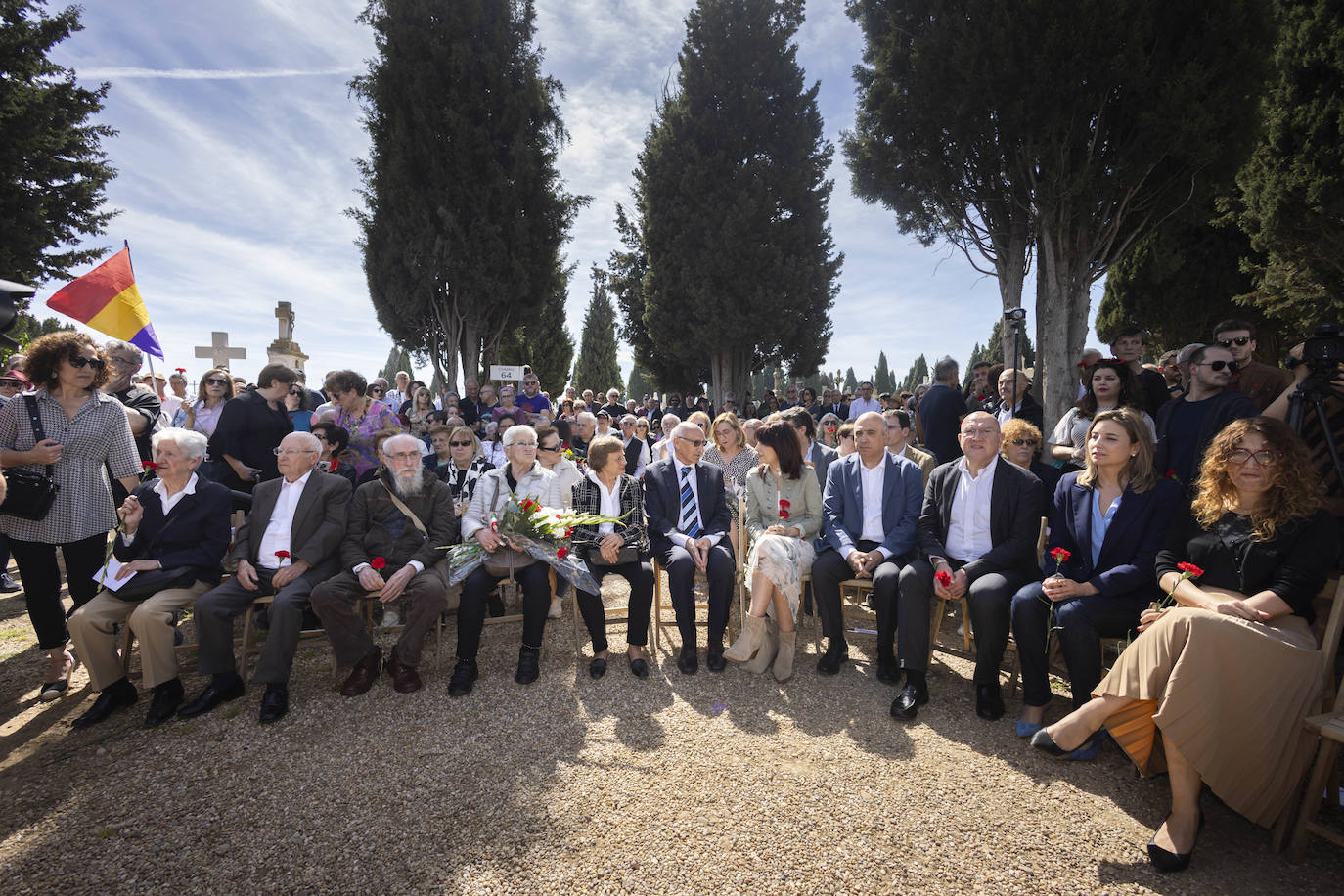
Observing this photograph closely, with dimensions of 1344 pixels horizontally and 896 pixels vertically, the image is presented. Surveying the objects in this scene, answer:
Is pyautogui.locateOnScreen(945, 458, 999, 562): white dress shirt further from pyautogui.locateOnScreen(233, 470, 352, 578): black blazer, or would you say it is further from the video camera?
the video camera

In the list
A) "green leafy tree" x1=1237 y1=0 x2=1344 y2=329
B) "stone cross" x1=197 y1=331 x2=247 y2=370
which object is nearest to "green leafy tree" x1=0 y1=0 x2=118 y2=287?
"stone cross" x1=197 y1=331 x2=247 y2=370

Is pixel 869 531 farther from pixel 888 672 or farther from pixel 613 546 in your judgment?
pixel 613 546

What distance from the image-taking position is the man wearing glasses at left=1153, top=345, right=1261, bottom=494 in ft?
11.5

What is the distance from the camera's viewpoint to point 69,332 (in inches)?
142

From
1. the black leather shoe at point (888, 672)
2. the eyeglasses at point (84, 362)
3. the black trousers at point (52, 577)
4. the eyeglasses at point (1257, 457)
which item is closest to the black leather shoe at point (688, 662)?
the black leather shoe at point (888, 672)

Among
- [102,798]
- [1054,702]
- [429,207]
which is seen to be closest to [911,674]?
[1054,702]

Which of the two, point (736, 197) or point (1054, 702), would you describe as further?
point (736, 197)

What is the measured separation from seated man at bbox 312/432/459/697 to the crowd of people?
0.02m

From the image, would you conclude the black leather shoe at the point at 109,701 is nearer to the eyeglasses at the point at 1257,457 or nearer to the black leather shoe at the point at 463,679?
the black leather shoe at the point at 463,679

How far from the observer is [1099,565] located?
10.8ft

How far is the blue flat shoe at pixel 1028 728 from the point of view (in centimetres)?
316

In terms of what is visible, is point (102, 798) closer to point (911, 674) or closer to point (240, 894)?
point (240, 894)

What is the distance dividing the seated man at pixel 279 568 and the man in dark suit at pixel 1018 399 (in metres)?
5.70

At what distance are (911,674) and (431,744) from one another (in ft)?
9.43
